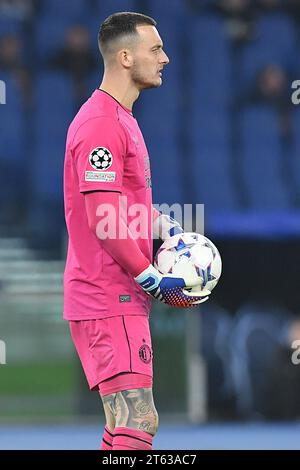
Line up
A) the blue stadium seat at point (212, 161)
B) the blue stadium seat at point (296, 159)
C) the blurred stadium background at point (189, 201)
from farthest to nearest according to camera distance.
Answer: the blue stadium seat at point (296, 159), the blue stadium seat at point (212, 161), the blurred stadium background at point (189, 201)

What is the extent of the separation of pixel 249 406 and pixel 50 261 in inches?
83.2

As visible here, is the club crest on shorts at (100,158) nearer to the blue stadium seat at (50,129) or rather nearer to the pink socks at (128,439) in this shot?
the pink socks at (128,439)

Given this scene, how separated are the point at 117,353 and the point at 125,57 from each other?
3.21ft

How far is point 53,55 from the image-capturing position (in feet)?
36.1

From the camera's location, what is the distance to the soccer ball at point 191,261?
146 inches

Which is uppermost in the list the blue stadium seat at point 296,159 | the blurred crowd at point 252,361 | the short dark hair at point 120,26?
the blue stadium seat at point 296,159

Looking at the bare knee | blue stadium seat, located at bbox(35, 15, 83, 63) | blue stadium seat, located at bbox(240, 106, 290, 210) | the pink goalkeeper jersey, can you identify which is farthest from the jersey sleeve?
blue stadium seat, located at bbox(35, 15, 83, 63)

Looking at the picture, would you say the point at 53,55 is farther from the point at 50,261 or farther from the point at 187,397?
the point at 187,397

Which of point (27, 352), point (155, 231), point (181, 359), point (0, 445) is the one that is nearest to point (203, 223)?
point (181, 359)

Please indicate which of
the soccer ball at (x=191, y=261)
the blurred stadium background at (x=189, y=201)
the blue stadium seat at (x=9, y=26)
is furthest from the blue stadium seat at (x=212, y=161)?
the soccer ball at (x=191, y=261)

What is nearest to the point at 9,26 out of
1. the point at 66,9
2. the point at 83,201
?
the point at 66,9

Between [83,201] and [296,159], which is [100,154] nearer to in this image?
[83,201]

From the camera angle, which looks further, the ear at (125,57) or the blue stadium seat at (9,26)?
the blue stadium seat at (9,26)

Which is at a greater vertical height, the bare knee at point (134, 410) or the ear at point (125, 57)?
the ear at point (125, 57)
